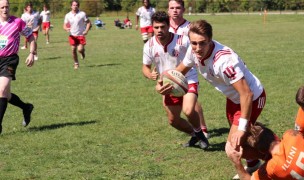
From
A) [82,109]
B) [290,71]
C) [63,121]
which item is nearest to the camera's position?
[63,121]

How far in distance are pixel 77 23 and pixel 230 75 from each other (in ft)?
43.0

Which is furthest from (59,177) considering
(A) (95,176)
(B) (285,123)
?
(B) (285,123)

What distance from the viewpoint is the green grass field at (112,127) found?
6.53 m

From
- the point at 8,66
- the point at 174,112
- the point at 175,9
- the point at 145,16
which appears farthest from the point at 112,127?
the point at 145,16

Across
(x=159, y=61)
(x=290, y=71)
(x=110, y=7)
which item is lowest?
(x=110, y=7)

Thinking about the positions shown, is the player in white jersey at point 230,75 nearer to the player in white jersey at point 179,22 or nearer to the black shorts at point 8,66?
the player in white jersey at point 179,22

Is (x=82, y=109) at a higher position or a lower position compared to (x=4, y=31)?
lower

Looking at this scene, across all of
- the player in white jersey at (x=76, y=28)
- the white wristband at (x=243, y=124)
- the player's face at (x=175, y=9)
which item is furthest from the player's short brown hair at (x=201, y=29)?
the player in white jersey at (x=76, y=28)

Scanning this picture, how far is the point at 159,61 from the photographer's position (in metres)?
7.37

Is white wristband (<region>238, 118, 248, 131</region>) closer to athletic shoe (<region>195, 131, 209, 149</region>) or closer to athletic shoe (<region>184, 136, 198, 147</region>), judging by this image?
athletic shoe (<region>195, 131, 209, 149</region>)

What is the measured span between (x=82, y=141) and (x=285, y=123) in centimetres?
326

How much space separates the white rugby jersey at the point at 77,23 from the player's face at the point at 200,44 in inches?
498

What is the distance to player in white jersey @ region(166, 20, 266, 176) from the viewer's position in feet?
16.5

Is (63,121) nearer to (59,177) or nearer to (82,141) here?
(82,141)
